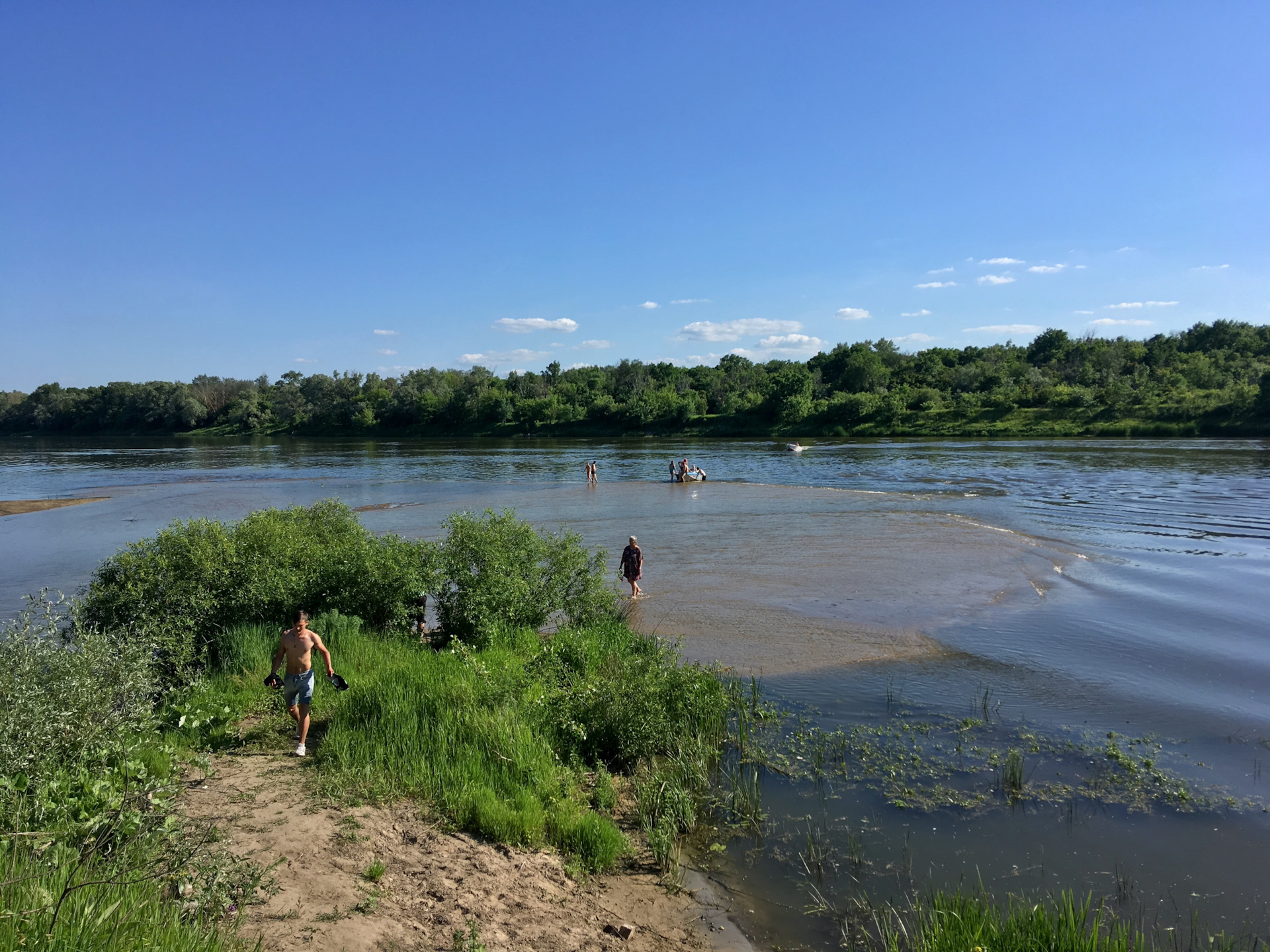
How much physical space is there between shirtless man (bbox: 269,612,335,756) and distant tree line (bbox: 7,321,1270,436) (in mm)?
89401

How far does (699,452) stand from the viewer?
7881 centimetres

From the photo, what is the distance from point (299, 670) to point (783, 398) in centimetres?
10764

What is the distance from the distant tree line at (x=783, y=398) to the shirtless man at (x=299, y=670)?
8940 centimetres

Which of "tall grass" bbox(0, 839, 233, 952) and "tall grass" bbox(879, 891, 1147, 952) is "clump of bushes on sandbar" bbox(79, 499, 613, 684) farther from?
"tall grass" bbox(879, 891, 1147, 952)

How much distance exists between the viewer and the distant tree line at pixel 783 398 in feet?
292

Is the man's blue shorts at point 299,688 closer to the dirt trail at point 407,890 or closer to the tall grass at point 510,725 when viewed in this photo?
the tall grass at point 510,725

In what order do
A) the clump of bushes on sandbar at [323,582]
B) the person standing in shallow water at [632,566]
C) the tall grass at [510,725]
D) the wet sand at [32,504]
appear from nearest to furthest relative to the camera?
the tall grass at [510,725], the clump of bushes on sandbar at [323,582], the person standing in shallow water at [632,566], the wet sand at [32,504]

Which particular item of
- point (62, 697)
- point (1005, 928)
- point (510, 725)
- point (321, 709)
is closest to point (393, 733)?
point (510, 725)

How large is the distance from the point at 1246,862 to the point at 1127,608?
1105 centimetres

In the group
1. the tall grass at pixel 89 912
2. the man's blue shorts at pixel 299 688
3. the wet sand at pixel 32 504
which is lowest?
the wet sand at pixel 32 504

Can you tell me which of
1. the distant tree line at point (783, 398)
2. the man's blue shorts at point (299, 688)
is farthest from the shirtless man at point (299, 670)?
the distant tree line at point (783, 398)

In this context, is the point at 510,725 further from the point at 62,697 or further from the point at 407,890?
the point at 62,697

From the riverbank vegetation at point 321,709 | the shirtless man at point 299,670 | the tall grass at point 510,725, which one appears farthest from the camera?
the shirtless man at point 299,670

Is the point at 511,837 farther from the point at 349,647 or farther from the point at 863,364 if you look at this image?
the point at 863,364
